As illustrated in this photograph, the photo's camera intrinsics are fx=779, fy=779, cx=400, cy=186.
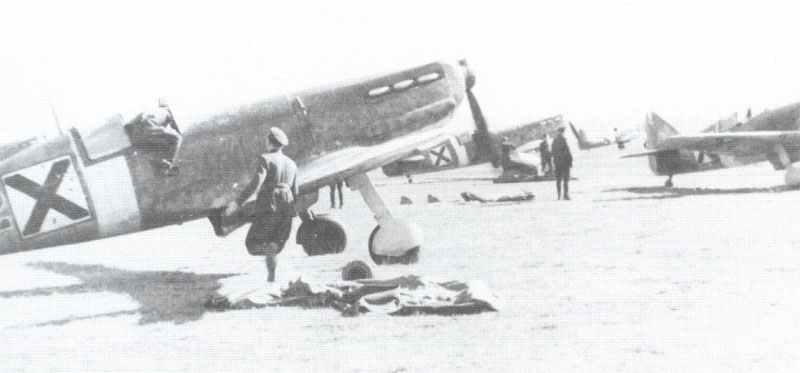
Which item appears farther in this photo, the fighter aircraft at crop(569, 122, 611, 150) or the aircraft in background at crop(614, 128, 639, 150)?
the aircraft in background at crop(614, 128, 639, 150)

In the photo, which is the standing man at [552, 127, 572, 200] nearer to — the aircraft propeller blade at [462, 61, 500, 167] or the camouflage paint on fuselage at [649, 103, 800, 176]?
the camouflage paint on fuselage at [649, 103, 800, 176]

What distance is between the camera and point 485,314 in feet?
16.3

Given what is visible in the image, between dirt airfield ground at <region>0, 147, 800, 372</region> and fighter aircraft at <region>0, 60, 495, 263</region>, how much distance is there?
571 mm

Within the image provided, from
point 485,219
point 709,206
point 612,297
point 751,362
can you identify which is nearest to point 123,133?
point 612,297

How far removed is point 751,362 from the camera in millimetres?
3619

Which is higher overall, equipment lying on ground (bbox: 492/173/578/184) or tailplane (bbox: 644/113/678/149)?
tailplane (bbox: 644/113/678/149)

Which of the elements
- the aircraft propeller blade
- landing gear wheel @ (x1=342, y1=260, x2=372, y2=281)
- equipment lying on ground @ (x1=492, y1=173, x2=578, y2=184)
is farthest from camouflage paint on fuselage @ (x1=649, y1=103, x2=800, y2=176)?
landing gear wheel @ (x1=342, y1=260, x2=372, y2=281)

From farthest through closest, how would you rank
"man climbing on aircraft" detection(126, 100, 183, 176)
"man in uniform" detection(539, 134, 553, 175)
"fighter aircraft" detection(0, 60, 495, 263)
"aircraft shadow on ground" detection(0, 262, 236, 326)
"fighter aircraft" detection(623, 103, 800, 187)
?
"man in uniform" detection(539, 134, 553, 175) → "fighter aircraft" detection(623, 103, 800, 187) → "man climbing on aircraft" detection(126, 100, 183, 176) → "fighter aircraft" detection(0, 60, 495, 263) → "aircraft shadow on ground" detection(0, 262, 236, 326)

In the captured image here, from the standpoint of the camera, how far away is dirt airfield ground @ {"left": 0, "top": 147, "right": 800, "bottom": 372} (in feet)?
13.1

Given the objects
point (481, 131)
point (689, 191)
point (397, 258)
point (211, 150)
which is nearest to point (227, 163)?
point (211, 150)

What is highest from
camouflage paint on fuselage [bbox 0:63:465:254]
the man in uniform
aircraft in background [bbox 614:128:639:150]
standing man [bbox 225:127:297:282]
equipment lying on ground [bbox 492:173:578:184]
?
camouflage paint on fuselage [bbox 0:63:465:254]

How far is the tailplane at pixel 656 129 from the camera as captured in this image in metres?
16.9

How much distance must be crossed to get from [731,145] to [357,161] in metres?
10.9

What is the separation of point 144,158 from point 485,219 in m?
6.45
